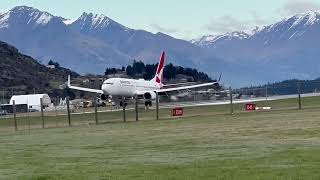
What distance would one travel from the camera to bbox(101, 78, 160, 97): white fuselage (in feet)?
259

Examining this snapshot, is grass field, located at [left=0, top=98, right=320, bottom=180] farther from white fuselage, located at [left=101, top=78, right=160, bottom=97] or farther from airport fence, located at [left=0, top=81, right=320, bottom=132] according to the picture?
white fuselage, located at [left=101, top=78, right=160, bottom=97]

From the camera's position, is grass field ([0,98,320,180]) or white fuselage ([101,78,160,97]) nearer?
grass field ([0,98,320,180])

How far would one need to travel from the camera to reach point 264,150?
726 inches

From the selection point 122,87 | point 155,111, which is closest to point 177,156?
point 155,111

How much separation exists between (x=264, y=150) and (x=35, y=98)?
123m

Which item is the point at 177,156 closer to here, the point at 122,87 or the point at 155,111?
the point at 155,111

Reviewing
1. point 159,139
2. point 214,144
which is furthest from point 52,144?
point 214,144

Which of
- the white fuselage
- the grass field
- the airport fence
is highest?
the white fuselage

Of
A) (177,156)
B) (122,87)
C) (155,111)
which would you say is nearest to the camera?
(177,156)

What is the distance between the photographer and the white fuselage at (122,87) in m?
78.9

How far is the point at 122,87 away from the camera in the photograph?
79.6m

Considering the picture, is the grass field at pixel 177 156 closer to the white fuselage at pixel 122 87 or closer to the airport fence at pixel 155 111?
the airport fence at pixel 155 111

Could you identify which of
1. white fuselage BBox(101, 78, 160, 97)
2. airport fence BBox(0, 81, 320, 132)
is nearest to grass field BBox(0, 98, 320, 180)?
airport fence BBox(0, 81, 320, 132)

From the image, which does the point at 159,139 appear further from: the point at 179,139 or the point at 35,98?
the point at 35,98
